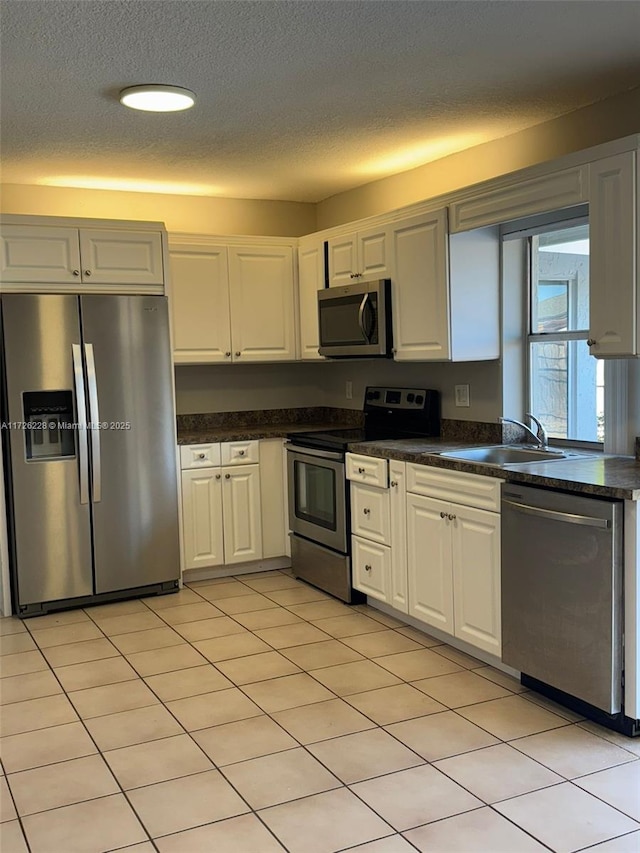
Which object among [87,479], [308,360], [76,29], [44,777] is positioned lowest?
[44,777]

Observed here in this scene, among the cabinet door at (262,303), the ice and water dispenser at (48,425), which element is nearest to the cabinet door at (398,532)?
the cabinet door at (262,303)

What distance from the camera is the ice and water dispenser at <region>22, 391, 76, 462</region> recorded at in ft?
13.7

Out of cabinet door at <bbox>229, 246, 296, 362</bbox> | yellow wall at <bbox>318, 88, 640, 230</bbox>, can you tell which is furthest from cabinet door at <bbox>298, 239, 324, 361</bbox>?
yellow wall at <bbox>318, 88, 640, 230</bbox>

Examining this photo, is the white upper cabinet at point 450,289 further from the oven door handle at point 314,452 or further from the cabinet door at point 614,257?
the cabinet door at point 614,257

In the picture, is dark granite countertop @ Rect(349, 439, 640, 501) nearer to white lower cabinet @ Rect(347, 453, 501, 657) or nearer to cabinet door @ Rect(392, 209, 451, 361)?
white lower cabinet @ Rect(347, 453, 501, 657)

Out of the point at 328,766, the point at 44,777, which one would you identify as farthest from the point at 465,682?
the point at 44,777

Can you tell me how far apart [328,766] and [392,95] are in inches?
99.9

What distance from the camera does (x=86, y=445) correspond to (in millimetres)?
4230

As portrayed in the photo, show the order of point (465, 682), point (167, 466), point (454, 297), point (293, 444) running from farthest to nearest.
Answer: point (293, 444) → point (167, 466) → point (454, 297) → point (465, 682)

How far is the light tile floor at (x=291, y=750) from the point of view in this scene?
2.24m

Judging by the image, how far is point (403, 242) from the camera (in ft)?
13.5

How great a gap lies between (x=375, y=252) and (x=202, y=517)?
71.1 inches

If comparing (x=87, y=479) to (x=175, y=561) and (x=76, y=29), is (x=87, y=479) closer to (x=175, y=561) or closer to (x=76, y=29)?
(x=175, y=561)

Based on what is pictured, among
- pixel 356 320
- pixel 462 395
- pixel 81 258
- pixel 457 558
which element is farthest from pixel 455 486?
pixel 81 258
